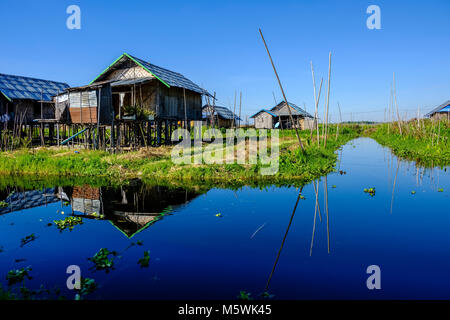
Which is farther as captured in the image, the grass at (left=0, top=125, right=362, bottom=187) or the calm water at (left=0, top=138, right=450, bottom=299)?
the grass at (left=0, top=125, right=362, bottom=187)

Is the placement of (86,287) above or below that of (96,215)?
below

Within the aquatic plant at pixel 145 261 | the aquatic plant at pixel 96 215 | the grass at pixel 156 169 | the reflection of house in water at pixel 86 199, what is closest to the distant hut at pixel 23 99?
the grass at pixel 156 169

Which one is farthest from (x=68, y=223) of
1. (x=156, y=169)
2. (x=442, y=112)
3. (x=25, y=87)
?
(x=442, y=112)

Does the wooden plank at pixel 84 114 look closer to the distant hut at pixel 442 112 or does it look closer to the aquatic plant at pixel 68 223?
the aquatic plant at pixel 68 223

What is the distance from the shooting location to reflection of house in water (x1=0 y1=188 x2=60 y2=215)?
7820 mm

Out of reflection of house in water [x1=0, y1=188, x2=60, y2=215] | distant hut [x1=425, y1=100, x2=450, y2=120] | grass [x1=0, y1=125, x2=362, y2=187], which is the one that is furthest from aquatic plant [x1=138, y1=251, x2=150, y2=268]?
distant hut [x1=425, y1=100, x2=450, y2=120]

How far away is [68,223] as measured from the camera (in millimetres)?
6340

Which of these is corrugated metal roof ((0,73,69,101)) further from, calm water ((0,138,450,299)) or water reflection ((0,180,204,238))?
calm water ((0,138,450,299))

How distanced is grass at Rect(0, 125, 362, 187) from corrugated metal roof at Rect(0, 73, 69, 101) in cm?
1010

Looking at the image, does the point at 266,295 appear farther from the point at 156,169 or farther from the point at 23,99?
the point at 23,99

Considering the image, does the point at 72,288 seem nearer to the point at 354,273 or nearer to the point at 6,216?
the point at 354,273

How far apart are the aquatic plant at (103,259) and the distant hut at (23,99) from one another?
19.0m

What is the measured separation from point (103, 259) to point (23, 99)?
22.4 m
